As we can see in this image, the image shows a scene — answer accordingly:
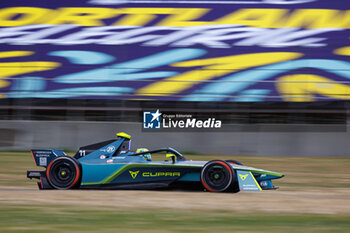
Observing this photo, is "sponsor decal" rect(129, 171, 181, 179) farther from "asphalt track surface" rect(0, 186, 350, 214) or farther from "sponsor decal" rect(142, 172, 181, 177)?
"asphalt track surface" rect(0, 186, 350, 214)

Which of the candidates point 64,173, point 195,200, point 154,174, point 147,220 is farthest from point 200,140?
point 147,220

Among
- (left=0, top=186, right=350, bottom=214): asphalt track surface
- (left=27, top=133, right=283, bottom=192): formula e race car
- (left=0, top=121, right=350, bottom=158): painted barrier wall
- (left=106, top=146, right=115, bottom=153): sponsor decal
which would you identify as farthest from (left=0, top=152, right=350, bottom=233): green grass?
(left=0, top=121, right=350, bottom=158): painted barrier wall

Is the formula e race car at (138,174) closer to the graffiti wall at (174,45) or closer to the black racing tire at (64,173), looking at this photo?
the black racing tire at (64,173)

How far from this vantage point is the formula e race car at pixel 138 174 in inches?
263

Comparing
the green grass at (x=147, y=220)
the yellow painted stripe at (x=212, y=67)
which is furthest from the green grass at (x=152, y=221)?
the yellow painted stripe at (x=212, y=67)

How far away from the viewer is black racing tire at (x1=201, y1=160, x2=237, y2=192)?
21.7 ft

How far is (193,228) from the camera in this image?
453cm

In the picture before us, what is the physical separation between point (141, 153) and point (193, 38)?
9824 mm

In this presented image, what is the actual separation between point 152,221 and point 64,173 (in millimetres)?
2469

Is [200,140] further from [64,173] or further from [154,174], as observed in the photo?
[64,173]

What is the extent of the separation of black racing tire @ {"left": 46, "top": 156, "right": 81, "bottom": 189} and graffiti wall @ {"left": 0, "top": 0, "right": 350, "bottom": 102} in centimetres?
671

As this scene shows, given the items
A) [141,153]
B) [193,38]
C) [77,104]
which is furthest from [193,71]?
[141,153]

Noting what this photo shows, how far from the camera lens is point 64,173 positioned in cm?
694

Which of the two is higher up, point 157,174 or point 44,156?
point 44,156
